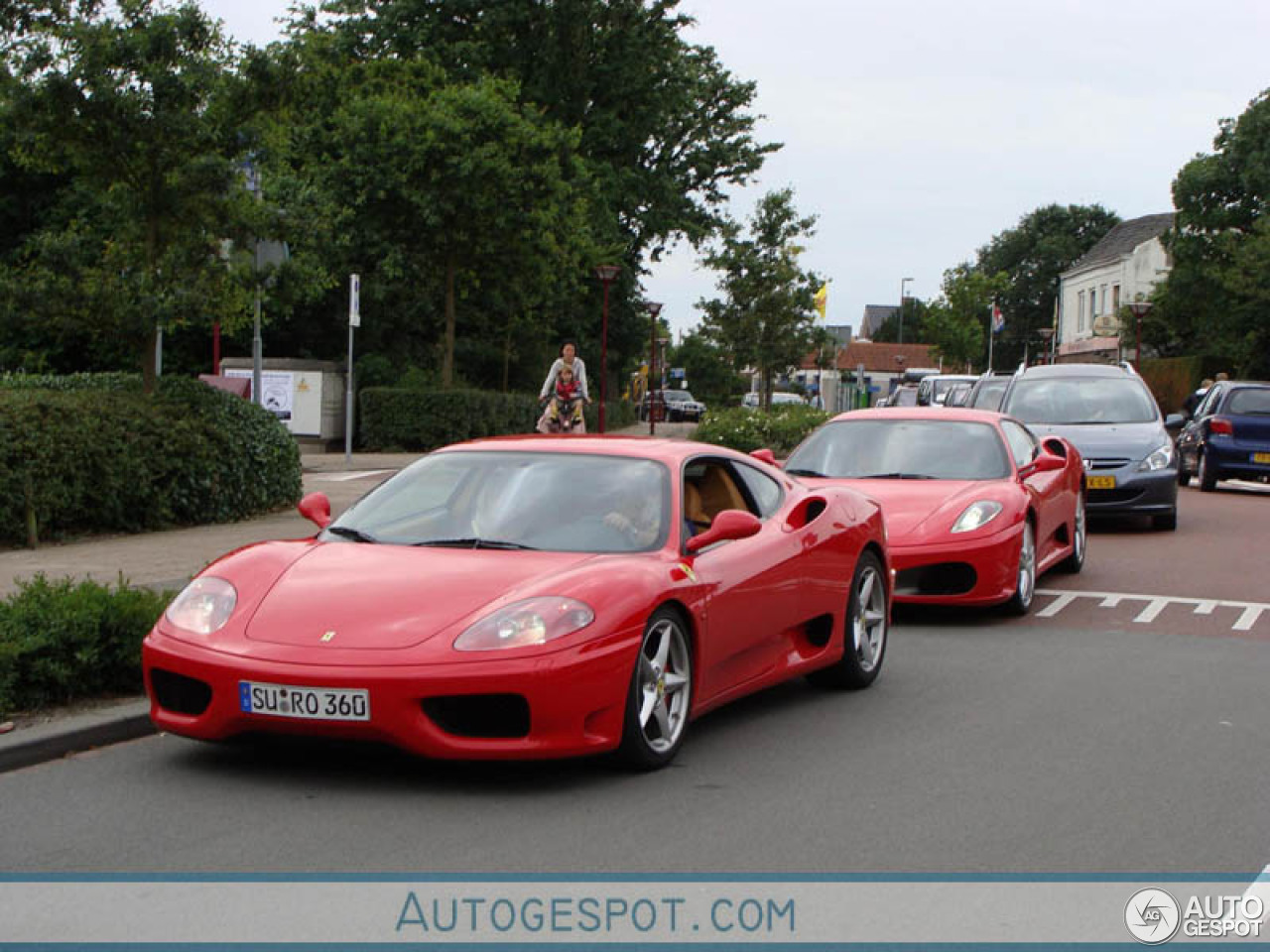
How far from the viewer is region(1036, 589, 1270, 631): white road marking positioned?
36.8 feet

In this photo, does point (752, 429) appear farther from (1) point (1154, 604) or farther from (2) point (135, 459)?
(1) point (1154, 604)

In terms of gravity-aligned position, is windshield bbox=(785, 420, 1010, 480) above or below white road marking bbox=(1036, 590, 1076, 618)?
above

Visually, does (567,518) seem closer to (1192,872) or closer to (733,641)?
(733,641)

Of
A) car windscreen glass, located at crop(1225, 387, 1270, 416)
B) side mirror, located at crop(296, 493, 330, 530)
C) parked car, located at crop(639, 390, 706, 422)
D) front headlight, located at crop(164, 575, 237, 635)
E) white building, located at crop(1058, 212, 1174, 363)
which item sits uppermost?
white building, located at crop(1058, 212, 1174, 363)

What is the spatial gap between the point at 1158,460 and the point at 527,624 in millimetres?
12899

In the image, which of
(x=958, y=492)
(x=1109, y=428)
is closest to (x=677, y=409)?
(x=1109, y=428)

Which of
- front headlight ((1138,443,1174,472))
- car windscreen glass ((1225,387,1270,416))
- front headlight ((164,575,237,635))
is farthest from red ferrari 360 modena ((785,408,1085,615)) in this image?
car windscreen glass ((1225,387,1270,416))

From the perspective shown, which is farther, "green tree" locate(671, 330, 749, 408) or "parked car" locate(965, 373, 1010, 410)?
"green tree" locate(671, 330, 749, 408)

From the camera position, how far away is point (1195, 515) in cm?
2009

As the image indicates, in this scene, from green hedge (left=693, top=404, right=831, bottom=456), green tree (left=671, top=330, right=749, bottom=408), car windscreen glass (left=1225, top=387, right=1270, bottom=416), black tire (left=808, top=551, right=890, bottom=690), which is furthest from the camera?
green tree (left=671, top=330, right=749, bottom=408)

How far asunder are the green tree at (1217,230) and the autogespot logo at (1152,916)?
174 ft

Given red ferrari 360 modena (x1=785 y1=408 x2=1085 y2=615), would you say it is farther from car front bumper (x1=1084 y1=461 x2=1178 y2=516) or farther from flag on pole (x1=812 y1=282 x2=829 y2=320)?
flag on pole (x1=812 y1=282 x2=829 y2=320)

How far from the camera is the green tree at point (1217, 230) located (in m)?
56.6

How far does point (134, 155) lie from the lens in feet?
51.2
